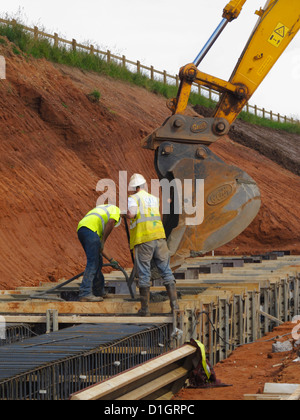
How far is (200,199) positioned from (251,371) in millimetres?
2977

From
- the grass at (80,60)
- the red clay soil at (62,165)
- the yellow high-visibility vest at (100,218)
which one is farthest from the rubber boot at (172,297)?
the grass at (80,60)

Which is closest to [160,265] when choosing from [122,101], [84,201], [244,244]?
[84,201]

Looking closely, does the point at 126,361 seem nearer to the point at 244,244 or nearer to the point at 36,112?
the point at 36,112

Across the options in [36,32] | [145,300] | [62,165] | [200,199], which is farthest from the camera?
[36,32]

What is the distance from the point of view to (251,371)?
10.5 meters

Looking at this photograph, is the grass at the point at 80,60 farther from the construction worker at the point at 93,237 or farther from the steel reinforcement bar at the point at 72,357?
the steel reinforcement bar at the point at 72,357

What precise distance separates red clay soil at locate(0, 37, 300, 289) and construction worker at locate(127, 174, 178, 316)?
7502 mm

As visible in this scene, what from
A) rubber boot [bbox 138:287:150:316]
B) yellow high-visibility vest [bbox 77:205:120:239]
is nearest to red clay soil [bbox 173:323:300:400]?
rubber boot [bbox 138:287:150:316]

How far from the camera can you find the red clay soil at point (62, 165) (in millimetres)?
20156

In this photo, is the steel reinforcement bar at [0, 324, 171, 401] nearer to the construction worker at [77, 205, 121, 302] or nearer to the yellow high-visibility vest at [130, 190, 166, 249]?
the yellow high-visibility vest at [130, 190, 166, 249]

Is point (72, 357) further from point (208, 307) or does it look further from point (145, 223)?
point (208, 307)

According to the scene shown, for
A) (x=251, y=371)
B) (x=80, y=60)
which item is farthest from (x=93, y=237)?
(x=80, y=60)

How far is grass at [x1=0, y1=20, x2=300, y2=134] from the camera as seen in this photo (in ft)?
91.0

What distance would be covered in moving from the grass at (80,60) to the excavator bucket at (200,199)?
16.1 m
